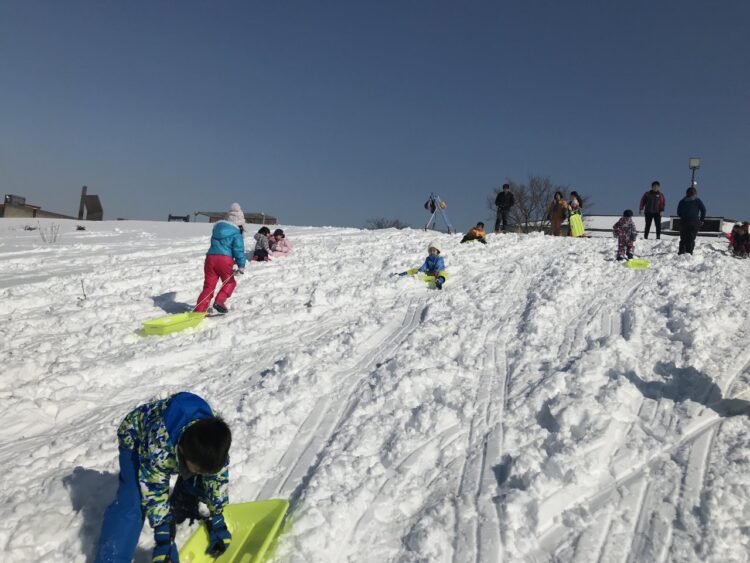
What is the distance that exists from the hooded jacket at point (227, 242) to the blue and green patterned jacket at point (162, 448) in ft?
15.4

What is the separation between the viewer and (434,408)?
415cm

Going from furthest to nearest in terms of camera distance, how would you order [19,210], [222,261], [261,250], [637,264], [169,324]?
[19,210]
[261,250]
[637,264]
[222,261]
[169,324]

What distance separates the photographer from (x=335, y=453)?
3.71m

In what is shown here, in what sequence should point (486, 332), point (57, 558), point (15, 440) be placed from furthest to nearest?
point (486, 332) → point (15, 440) → point (57, 558)

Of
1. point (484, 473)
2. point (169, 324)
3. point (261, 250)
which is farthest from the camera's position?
point (261, 250)

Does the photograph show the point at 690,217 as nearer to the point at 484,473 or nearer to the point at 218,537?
the point at 484,473

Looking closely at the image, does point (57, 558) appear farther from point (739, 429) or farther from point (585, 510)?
point (739, 429)

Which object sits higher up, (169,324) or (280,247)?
(280,247)

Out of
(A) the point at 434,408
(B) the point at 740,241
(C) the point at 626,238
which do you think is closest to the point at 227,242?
(A) the point at 434,408

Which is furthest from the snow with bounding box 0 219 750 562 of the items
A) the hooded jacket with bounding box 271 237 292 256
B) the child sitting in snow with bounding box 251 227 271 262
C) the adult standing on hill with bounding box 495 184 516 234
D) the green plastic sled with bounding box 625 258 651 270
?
the adult standing on hill with bounding box 495 184 516 234

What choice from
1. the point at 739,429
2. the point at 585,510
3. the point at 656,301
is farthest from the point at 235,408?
the point at 656,301

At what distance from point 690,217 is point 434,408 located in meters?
7.97

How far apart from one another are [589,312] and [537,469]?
11.2 feet

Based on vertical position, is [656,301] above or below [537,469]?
above
